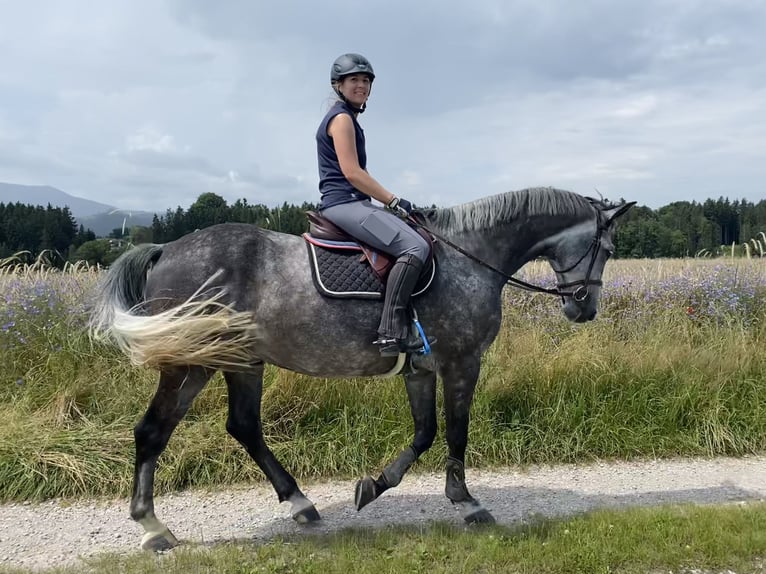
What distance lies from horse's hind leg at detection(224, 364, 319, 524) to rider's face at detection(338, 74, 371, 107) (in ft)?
6.89

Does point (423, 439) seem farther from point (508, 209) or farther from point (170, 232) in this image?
point (170, 232)

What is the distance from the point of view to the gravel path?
3.93 metres

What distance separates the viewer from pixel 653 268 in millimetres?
9766

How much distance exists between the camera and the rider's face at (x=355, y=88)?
373cm

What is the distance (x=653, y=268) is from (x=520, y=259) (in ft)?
22.1

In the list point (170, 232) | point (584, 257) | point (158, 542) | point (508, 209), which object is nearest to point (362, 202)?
point (508, 209)

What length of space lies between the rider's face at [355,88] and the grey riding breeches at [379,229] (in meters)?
0.72

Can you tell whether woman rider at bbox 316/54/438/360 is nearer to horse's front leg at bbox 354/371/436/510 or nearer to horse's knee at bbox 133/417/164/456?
horse's front leg at bbox 354/371/436/510

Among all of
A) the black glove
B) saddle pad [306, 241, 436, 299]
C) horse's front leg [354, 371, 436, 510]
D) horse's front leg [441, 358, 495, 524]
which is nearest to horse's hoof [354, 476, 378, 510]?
horse's front leg [354, 371, 436, 510]

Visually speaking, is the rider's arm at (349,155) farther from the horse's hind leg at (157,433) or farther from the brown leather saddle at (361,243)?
the horse's hind leg at (157,433)

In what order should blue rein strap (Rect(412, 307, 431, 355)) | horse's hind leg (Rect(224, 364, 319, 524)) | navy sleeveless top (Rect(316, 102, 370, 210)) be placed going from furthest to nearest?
horse's hind leg (Rect(224, 364, 319, 524)) < navy sleeveless top (Rect(316, 102, 370, 210)) < blue rein strap (Rect(412, 307, 431, 355))

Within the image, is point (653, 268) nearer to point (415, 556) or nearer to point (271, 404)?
point (271, 404)

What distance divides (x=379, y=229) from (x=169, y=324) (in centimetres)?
148

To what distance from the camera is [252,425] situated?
4289 mm
